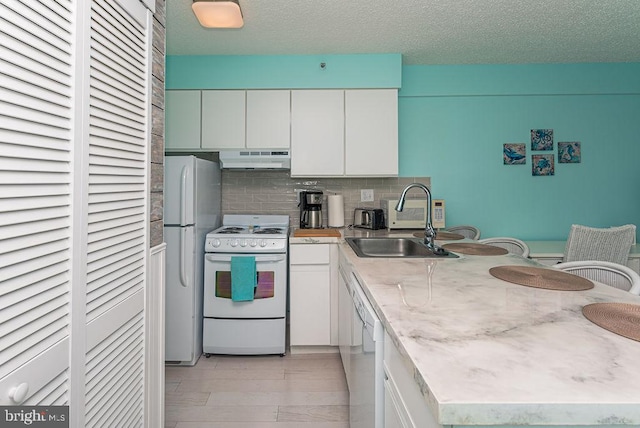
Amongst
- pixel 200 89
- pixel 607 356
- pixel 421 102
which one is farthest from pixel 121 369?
pixel 421 102

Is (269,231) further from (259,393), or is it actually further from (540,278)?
(540,278)

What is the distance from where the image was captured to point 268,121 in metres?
3.18

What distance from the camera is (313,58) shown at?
125 inches

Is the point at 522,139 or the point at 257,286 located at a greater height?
the point at 522,139

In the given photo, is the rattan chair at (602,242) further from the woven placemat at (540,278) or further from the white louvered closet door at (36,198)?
the white louvered closet door at (36,198)

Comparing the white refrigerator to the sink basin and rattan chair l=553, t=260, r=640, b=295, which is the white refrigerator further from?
rattan chair l=553, t=260, r=640, b=295

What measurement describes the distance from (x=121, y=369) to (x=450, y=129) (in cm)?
331

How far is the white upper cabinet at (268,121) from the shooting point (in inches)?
125

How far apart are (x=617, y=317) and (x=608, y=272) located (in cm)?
87

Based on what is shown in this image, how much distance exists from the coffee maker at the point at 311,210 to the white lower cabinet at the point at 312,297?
504 mm

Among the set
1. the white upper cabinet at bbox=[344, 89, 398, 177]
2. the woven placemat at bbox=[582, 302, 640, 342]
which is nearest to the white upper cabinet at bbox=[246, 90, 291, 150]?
the white upper cabinet at bbox=[344, 89, 398, 177]

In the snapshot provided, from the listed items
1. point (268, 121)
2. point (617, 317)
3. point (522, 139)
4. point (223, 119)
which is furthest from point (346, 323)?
point (522, 139)

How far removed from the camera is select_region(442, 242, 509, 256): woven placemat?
1.95m

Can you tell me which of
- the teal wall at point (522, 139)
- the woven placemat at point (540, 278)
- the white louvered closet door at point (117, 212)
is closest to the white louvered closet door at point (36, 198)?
the white louvered closet door at point (117, 212)
